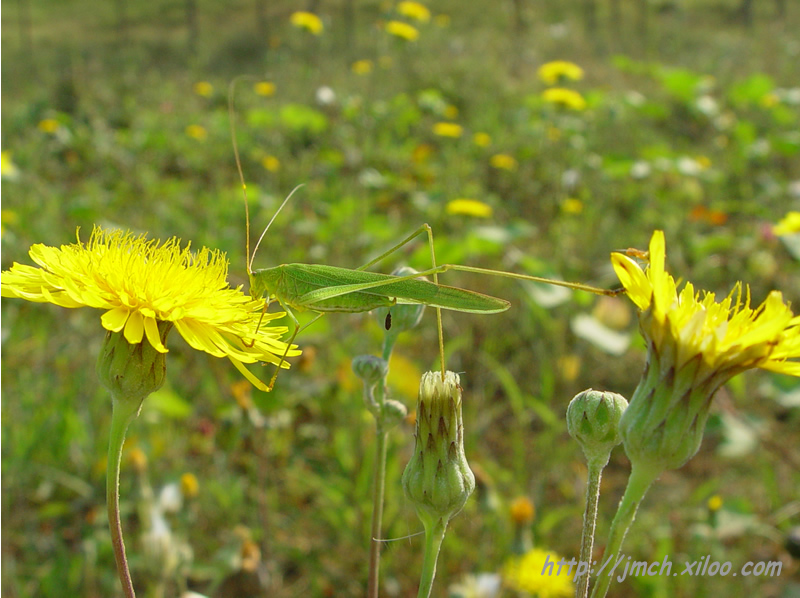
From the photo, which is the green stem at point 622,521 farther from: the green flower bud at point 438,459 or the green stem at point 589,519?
the green flower bud at point 438,459

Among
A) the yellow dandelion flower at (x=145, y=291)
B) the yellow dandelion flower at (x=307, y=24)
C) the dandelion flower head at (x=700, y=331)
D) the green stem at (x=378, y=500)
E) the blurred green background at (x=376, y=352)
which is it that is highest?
the dandelion flower head at (x=700, y=331)

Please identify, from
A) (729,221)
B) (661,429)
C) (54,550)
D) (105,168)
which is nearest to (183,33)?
(105,168)

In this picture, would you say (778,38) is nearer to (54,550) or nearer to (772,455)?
(772,455)

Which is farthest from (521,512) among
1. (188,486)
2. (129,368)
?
(129,368)

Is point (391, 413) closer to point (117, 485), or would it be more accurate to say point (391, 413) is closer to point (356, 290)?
point (356, 290)

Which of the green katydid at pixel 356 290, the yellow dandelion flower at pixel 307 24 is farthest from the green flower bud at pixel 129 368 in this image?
the yellow dandelion flower at pixel 307 24
